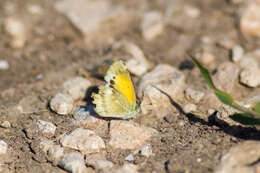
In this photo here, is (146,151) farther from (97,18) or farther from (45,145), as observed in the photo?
(97,18)

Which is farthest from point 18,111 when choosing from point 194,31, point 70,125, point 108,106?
point 194,31

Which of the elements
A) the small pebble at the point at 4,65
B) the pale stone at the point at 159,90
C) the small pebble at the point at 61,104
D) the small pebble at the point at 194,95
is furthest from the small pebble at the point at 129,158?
the small pebble at the point at 4,65

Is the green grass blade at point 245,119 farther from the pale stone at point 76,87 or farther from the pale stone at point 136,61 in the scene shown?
the pale stone at point 76,87

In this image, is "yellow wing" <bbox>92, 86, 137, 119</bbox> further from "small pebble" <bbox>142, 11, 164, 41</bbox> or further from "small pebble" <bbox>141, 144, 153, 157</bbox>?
"small pebble" <bbox>142, 11, 164, 41</bbox>

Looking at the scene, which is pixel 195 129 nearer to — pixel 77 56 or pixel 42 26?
pixel 77 56

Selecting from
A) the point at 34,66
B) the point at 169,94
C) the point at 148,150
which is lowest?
the point at 148,150

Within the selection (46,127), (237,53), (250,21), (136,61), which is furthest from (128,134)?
(250,21)

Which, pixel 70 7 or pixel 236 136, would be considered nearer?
pixel 236 136
